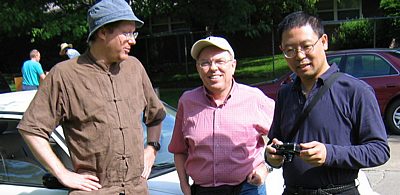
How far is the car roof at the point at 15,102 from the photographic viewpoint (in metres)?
3.71

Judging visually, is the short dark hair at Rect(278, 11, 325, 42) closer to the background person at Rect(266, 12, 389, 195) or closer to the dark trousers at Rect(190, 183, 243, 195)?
the background person at Rect(266, 12, 389, 195)

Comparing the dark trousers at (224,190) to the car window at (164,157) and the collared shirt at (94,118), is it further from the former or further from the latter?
the car window at (164,157)

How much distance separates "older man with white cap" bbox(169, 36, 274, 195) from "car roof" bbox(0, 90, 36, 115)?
1.54 meters

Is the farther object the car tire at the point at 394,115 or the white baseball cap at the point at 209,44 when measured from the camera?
the car tire at the point at 394,115

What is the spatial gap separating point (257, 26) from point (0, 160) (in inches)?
430

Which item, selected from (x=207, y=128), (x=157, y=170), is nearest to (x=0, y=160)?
(x=157, y=170)

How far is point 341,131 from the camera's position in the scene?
219cm

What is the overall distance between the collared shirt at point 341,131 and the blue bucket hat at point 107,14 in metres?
1.02

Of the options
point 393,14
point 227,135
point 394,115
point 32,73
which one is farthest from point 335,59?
point 393,14

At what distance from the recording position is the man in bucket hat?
255 centimetres

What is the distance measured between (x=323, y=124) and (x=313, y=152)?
0.23m

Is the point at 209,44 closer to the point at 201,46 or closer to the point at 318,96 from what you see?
the point at 201,46

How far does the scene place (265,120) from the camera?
279cm

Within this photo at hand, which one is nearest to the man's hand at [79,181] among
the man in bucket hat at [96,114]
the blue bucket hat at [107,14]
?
the man in bucket hat at [96,114]
